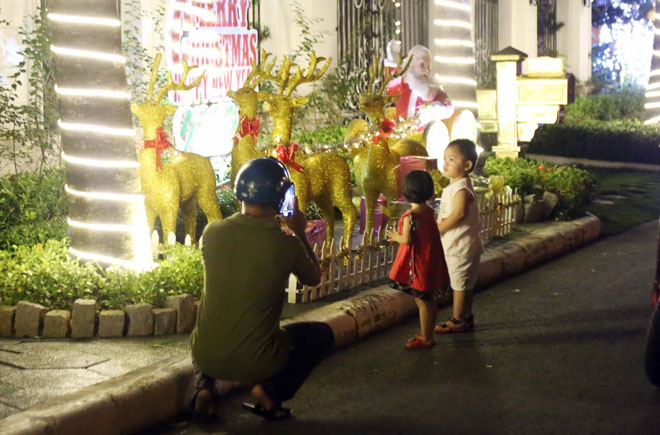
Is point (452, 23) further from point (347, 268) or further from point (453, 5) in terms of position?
point (347, 268)

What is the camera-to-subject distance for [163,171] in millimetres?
6914

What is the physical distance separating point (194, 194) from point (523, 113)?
6597 mm

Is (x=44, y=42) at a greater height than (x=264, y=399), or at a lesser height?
greater

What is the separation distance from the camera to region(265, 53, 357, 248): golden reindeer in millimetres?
7270

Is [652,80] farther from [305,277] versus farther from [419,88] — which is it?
[305,277]

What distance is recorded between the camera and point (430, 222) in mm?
5891

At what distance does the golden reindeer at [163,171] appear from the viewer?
22.5 ft

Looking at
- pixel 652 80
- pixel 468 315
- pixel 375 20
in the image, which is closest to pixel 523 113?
pixel 375 20

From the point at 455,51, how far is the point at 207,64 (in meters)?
3.83

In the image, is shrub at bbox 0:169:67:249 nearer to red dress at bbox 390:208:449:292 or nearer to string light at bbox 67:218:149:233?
string light at bbox 67:218:149:233

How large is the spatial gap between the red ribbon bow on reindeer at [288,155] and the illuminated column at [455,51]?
184 inches

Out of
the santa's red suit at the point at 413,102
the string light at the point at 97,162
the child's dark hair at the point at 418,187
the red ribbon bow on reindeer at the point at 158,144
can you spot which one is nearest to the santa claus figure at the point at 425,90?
the santa's red suit at the point at 413,102

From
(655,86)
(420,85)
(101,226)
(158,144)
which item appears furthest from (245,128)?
(655,86)

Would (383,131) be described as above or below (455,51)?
below
